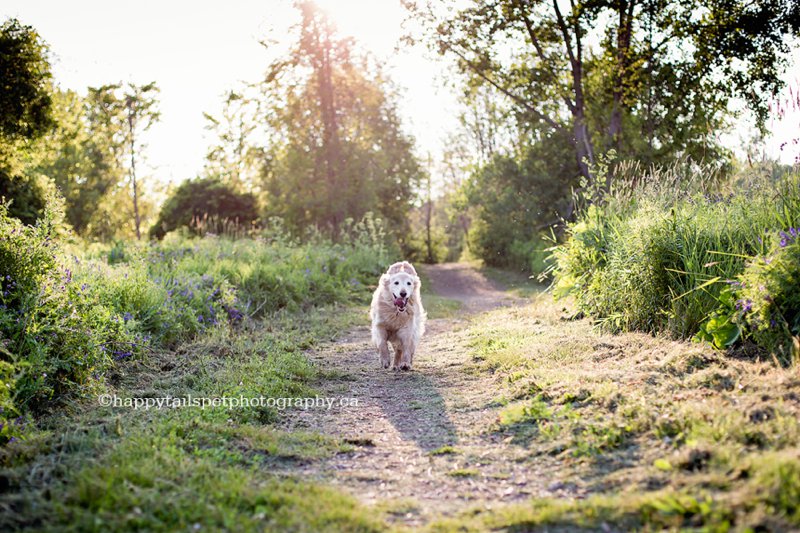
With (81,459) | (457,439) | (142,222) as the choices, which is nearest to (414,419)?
(457,439)

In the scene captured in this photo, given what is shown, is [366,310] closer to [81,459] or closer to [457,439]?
[457,439]

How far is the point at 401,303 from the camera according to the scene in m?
7.34

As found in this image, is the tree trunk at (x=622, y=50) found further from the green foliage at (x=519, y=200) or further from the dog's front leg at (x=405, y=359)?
the dog's front leg at (x=405, y=359)

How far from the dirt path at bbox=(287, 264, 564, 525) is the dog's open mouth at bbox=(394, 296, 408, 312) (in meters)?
0.76

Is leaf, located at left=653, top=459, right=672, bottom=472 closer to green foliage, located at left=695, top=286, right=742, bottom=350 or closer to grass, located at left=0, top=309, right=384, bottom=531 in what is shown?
grass, located at left=0, top=309, right=384, bottom=531

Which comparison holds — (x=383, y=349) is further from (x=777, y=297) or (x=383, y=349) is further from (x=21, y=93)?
(x=21, y=93)

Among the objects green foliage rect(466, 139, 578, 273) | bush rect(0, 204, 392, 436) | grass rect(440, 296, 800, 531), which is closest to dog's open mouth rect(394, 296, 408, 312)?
grass rect(440, 296, 800, 531)

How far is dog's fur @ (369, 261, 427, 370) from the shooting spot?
7.48m

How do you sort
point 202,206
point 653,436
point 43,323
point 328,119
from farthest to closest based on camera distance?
point 202,206
point 328,119
point 43,323
point 653,436

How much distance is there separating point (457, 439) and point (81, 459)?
251 centimetres

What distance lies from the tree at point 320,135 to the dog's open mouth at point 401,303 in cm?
1905

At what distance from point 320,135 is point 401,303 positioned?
22744 millimetres

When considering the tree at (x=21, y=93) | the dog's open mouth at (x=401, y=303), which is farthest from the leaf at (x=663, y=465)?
the tree at (x=21, y=93)

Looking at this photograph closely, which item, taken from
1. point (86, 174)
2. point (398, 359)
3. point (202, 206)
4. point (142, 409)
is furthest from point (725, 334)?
point (86, 174)
